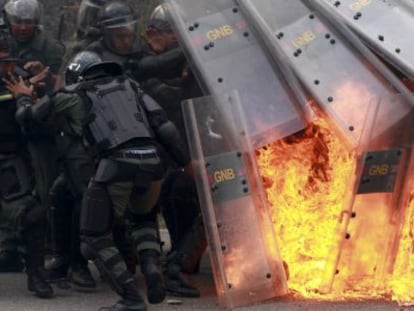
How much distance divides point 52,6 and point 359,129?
32.1 feet

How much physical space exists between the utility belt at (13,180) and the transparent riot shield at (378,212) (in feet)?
7.77

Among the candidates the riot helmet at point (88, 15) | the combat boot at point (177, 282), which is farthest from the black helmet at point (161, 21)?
the combat boot at point (177, 282)

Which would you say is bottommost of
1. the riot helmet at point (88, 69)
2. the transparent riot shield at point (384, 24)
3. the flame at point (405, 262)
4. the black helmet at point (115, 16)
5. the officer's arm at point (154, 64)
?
the flame at point (405, 262)

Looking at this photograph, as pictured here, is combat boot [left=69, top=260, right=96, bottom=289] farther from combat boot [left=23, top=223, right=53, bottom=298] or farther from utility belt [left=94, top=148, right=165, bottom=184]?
utility belt [left=94, top=148, right=165, bottom=184]

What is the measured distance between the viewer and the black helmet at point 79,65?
8.37 meters

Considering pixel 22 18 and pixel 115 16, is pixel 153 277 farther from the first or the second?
pixel 22 18

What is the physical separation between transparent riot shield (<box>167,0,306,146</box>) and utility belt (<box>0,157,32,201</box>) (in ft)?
5.08

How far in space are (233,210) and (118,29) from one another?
82.1 inches

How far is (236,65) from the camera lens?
330 inches

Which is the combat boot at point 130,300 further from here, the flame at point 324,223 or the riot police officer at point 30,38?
the riot police officer at point 30,38

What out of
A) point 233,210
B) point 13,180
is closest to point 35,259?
point 13,180

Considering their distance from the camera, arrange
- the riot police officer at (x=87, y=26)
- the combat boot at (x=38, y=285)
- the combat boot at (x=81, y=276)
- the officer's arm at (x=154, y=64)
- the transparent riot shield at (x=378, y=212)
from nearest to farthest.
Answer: the transparent riot shield at (x=378, y=212), the combat boot at (x=38, y=285), the combat boot at (x=81, y=276), the officer's arm at (x=154, y=64), the riot police officer at (x=87, y=26)

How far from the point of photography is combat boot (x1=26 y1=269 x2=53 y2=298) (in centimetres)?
858

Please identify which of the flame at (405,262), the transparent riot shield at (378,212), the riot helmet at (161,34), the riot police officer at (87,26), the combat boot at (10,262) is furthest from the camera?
the combat boot at (10,262)
